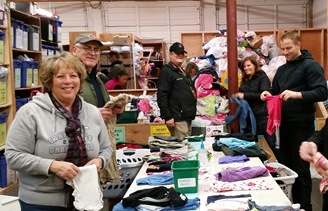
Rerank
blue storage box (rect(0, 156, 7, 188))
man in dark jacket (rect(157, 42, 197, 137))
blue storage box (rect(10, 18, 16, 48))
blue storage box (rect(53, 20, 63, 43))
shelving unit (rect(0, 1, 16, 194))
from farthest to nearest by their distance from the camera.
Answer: blue storage box (rect(53, 20, 63, 43))
blue storage box (rect(10, 18, 16, 48))
shelving unit (rect(0, 1, 16, 194))
blue storage box (rect(0, 156, 7, 188))
man in dark jacket (rect(157, 42, 197, 137))

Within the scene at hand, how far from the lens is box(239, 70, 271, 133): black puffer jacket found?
3457 millimetres

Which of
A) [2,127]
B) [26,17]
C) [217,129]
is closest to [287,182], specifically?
[217,129]

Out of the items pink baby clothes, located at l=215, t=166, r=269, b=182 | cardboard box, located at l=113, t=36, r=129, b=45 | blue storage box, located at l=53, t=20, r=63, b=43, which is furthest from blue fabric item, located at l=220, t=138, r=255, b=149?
cardboard box, located at l=113, t=36, r=129, b=45

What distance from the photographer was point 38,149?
1.62 metres

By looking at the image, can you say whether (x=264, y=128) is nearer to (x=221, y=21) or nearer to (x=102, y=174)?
A: (x=102, y=174)

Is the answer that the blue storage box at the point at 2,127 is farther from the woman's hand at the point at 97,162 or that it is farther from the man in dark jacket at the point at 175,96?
the woman's hand at the point at 97,162

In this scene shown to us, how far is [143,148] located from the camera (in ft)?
9.38

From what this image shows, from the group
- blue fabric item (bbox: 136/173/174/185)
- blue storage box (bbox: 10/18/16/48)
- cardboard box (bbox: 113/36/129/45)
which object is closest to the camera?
blue fabric item (bbox: 136/173/174/185)

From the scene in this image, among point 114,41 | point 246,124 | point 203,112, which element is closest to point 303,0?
point 114,41

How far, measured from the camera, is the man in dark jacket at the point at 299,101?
274 centimetres

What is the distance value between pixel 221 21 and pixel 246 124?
6.59m

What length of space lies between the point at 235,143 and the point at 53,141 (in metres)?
1.61

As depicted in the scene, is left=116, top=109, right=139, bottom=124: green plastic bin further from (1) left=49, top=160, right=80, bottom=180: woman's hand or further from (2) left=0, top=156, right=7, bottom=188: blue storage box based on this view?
(1) left=49, top=160, right=80, bottom=180: woman's hand

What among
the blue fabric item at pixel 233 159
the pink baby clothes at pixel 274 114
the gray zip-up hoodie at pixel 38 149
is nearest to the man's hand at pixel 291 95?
the pink baby clothes at pixel 274 114
